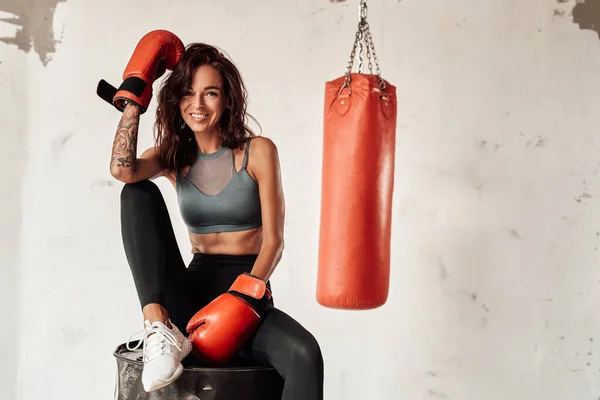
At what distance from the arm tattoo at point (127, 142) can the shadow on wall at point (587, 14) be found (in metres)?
2.00

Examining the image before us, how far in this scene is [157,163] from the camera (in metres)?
2.06

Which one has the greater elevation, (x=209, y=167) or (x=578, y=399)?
(x=209, y=167)

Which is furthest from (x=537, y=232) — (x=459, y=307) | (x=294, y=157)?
(x=294, y=157)

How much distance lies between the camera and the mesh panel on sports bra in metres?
2.05

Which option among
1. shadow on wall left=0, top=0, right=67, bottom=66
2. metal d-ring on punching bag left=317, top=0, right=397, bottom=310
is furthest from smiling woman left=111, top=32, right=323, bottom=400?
shadow on wall left=0, top=0, right=67, bottom=66

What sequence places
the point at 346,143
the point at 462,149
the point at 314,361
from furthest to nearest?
1. the point at 462,149
2. the point at 346,143
3. the point at 314,361

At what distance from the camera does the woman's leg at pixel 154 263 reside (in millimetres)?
1860

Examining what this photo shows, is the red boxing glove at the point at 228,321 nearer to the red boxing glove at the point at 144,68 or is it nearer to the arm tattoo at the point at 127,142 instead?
the arm tattoo at the point at 127,142

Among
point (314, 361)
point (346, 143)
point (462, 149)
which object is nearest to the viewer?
point (314, 361)

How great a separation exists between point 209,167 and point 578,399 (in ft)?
6.54

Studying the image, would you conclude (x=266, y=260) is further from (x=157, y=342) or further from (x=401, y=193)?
(x=401, y=193)

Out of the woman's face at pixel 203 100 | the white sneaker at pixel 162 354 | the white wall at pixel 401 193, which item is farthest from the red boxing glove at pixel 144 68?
the white wall at pixel 401 193

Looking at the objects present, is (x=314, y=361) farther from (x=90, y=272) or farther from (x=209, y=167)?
(x=90, y=272)

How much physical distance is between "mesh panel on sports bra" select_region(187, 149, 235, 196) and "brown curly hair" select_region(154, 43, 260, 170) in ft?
0.10
